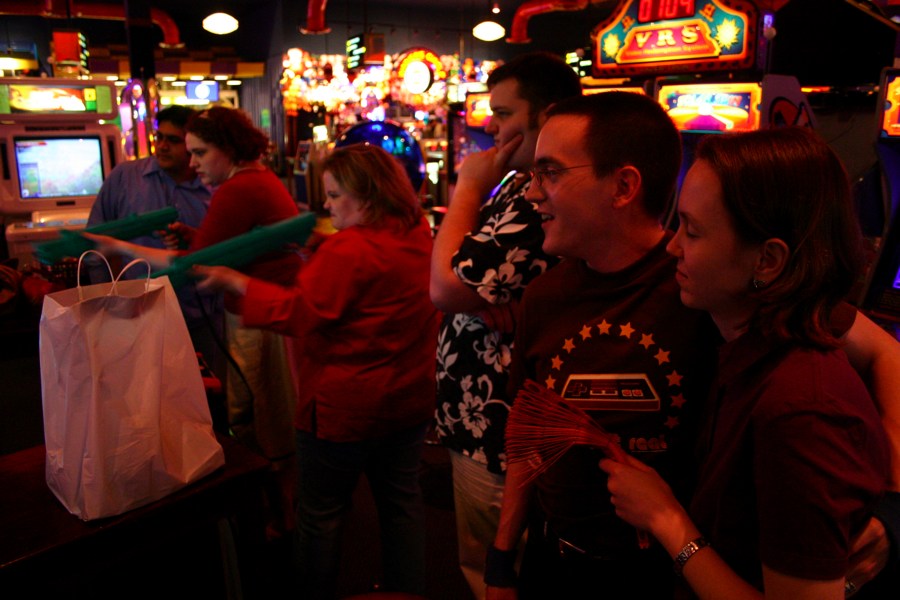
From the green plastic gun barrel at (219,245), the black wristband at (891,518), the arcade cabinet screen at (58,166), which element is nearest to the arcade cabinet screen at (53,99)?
the arcade cabinet screen at (58,166)

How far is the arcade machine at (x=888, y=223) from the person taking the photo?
2711mm

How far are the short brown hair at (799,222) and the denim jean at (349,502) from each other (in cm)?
141

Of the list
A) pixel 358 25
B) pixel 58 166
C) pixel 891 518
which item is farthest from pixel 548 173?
pixel 358 25

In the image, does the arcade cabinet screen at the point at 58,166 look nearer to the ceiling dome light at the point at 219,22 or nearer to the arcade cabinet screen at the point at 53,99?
the arcade cabinet screen at the point at 53,99

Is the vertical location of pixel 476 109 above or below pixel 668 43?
below

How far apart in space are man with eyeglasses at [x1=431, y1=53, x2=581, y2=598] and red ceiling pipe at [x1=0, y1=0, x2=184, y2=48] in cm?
927

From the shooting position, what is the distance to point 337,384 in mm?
2010

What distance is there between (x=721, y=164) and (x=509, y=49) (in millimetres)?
16973

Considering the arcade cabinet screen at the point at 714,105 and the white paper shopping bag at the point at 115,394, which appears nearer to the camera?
the white paper shopping bag at the point at 115,394

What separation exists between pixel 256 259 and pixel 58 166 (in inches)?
137

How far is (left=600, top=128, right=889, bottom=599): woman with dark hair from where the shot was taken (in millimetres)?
798

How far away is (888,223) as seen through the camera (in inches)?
109

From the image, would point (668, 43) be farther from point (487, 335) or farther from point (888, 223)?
point (487, 335)

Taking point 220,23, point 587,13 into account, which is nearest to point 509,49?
point 587,13
